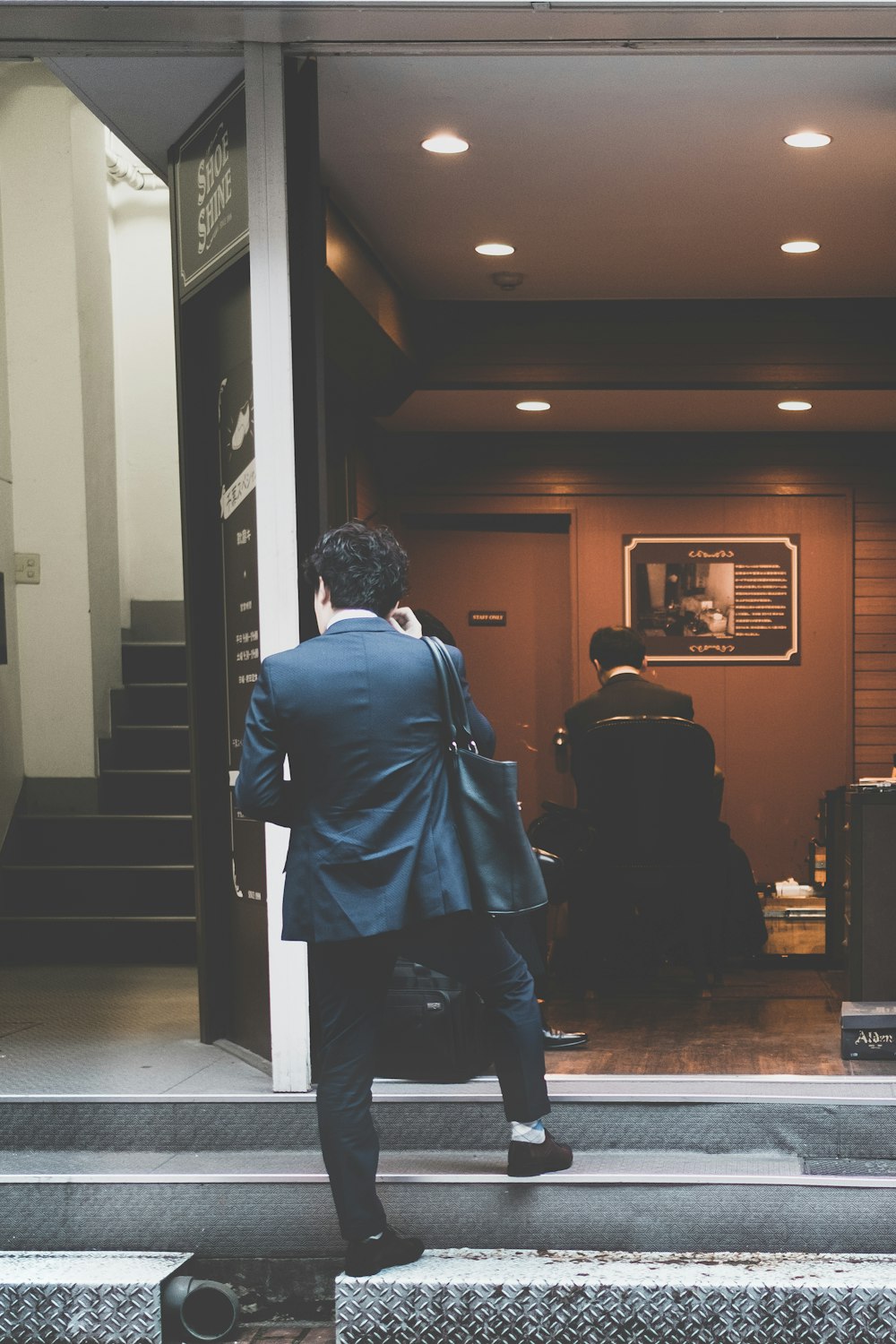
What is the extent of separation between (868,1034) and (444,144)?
3103mm

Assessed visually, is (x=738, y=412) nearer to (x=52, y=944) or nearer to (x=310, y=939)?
(x=52, y=944)

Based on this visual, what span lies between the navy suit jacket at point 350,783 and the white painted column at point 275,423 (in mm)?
A: 880

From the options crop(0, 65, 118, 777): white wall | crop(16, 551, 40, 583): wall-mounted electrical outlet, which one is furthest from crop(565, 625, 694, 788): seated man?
crop(16, 551, 40, 583): wall-mounted electrical outlet

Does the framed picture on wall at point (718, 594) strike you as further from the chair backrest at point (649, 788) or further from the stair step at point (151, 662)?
the chair backrest at point (649, 788)

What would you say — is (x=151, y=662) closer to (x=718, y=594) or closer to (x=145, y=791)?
(x=145, y=791)

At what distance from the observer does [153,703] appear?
24.2ft

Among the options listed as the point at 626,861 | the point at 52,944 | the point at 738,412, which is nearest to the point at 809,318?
the point at 738,412

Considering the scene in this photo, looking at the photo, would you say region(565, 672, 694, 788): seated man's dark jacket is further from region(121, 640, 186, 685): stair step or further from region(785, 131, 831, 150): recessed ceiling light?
region(121, 640, 186, 685): stair step

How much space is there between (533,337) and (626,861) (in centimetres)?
278

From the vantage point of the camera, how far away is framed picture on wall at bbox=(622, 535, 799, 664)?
27.3 feet

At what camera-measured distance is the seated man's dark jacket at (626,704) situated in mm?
5664

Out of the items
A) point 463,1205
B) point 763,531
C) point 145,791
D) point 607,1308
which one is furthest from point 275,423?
point 763,531

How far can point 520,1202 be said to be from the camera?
3.53 metres

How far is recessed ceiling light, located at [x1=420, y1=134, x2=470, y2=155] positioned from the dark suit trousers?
8.83 ft
